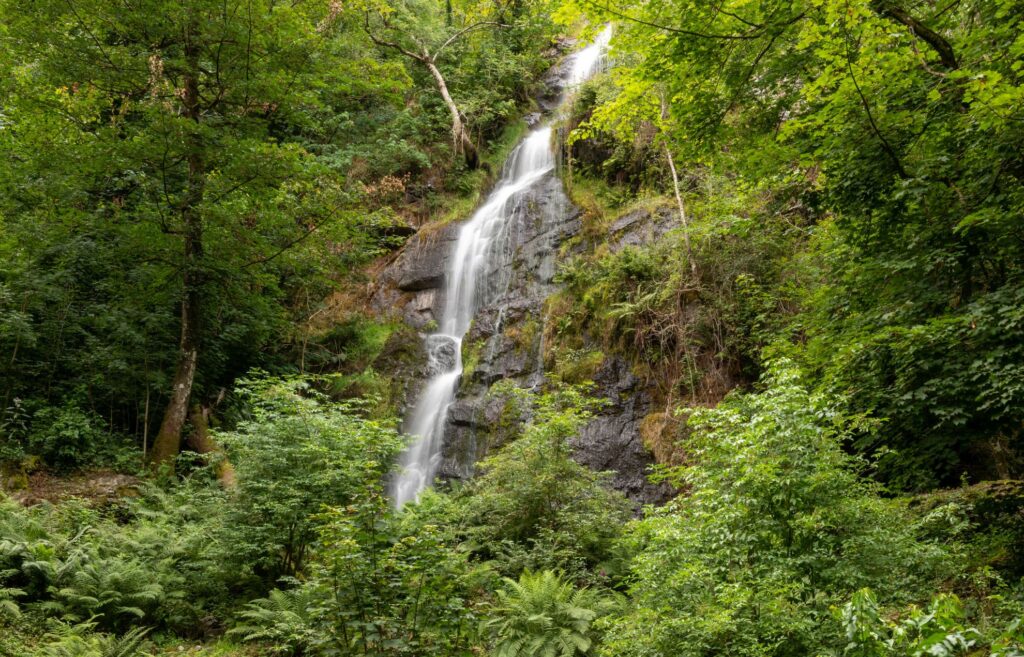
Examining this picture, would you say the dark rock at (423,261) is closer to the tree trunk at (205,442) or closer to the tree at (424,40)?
the tree at (424,40)

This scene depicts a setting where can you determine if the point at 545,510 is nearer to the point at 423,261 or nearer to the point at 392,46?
the point at 423,261

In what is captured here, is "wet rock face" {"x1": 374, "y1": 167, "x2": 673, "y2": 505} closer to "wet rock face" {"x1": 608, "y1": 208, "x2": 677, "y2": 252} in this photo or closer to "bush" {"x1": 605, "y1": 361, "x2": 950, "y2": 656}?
"wet rock face" {"x1": 608, "y1": 208, "x2": 677, "y2": 252}

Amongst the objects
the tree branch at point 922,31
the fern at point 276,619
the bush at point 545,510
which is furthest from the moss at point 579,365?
the tree branch at point 922,31

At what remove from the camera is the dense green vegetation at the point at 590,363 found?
4512 millimetres

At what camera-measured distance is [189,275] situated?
11.6m

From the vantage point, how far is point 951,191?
5.23 meters

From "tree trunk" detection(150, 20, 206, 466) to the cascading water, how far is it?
449cm

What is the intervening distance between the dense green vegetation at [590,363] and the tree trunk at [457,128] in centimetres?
470

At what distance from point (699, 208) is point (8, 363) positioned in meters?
12.6

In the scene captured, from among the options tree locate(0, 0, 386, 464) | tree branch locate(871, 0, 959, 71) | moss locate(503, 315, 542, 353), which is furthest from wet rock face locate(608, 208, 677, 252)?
tree branch locate(871, 0, 959, 71)

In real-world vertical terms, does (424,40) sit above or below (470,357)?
above

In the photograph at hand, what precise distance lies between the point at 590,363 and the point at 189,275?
7906mm

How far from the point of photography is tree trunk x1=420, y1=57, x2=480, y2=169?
20.3m

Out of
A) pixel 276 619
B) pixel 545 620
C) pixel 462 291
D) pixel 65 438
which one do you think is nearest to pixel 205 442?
pixel 65 438
